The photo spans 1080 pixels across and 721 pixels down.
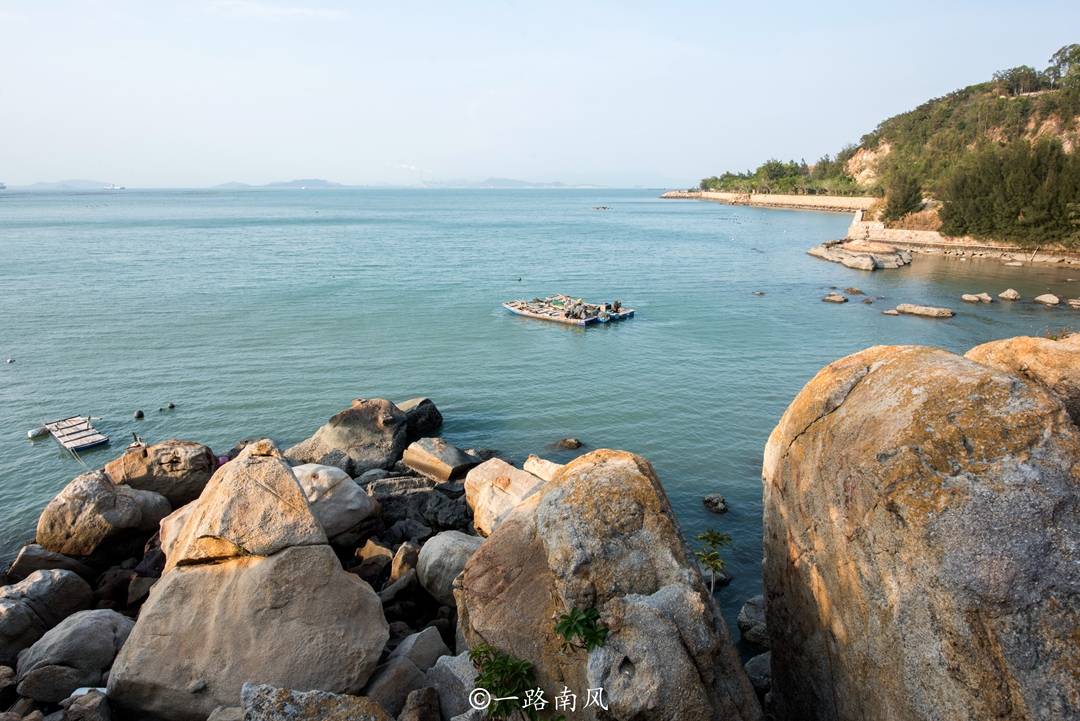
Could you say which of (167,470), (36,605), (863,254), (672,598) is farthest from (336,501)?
(863,254)

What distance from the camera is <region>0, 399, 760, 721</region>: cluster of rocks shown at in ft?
31.2

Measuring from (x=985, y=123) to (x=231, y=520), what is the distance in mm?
169448

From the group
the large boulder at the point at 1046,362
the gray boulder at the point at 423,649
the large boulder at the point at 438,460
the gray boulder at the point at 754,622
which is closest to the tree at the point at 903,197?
the large boulder at the point at 438,460

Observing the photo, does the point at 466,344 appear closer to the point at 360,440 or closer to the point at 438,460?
the point at 360,440

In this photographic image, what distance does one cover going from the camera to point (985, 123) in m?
138

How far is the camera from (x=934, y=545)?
8.55 metres

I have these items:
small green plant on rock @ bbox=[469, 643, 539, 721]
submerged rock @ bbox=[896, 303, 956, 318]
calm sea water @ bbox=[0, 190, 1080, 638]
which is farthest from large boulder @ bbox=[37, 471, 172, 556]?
submerged rock @ bbox=[896, 303, 956, 318]

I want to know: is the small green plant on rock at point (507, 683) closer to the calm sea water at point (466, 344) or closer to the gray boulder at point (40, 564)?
the calm sea water at point (466, 344)

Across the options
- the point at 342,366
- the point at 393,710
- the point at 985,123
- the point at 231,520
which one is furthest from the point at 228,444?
the point at 985,123

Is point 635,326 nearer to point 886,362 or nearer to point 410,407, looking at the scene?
point 410,407

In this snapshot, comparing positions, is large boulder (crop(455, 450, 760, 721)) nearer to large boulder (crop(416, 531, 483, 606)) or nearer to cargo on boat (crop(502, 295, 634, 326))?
large boulder (crop(416, 531, 483, 606))

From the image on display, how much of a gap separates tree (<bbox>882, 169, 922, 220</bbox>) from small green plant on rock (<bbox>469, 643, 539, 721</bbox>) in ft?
353

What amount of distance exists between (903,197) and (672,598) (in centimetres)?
10683

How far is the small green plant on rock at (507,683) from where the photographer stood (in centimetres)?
970
